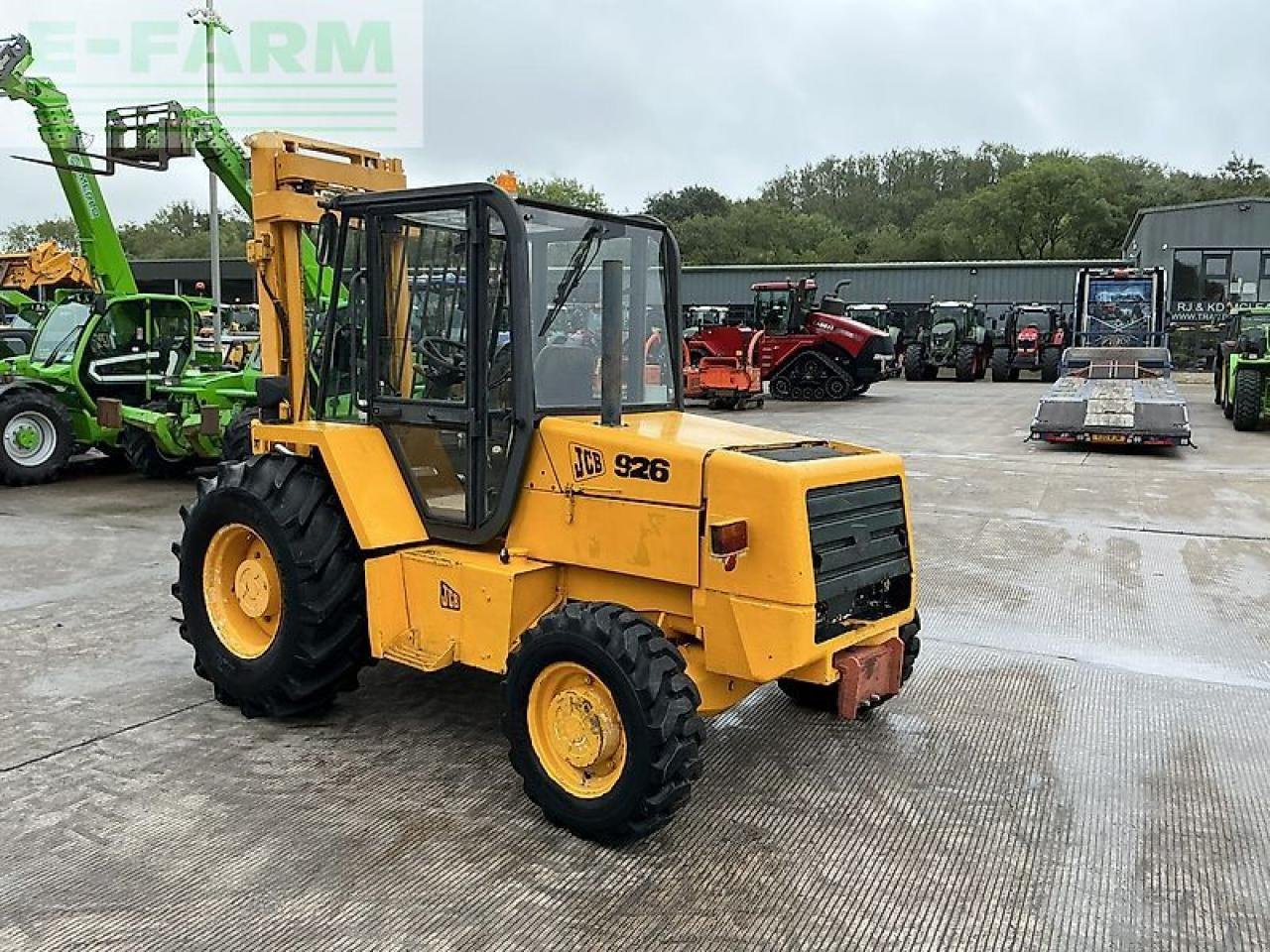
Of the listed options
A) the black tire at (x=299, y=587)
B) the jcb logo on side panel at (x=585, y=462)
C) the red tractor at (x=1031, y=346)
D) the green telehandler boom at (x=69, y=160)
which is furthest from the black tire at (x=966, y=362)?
the jcb logo on side panel at (x=585, y=462)

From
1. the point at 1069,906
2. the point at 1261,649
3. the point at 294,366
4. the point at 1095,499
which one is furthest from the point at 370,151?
the point at 1095,499

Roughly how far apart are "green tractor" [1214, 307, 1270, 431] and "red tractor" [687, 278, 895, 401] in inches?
264

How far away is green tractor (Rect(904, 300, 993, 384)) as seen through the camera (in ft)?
100

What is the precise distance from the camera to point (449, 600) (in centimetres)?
432

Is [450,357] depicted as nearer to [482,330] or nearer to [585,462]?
[482,330]

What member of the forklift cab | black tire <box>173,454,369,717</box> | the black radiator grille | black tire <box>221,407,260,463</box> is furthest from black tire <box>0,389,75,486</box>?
the black radiator grille

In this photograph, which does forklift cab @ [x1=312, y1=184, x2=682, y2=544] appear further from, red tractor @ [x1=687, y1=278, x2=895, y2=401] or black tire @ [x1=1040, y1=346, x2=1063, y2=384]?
black tire @ [x1=1040, y1=346, x2=1063, y2=384]

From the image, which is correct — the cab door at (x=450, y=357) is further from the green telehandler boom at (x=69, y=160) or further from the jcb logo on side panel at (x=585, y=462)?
the green telehandler boom at (x=69, y=160)

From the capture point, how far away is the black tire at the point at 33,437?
11078 mm

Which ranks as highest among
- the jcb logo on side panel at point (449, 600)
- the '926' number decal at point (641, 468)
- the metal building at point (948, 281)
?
the metal building at point (948, 281)

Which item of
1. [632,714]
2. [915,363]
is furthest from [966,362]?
[632,714]

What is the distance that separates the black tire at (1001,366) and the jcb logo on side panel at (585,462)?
2846 centimetres

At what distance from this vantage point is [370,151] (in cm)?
583

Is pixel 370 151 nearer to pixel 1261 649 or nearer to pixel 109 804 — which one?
pixel 109 804
